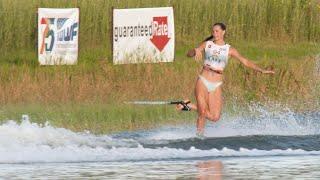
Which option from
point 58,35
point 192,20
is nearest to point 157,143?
point 58,35

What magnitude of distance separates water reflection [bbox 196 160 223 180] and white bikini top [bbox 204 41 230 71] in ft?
10.7

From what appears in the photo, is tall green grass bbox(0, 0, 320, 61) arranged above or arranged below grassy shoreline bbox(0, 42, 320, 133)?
above

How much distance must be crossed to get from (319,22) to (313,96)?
38.8ft

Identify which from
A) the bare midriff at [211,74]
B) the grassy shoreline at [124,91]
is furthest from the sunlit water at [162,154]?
the grassy shoreline at [124,91]

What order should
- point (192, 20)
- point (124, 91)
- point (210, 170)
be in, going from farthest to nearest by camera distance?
point (192, 20)
point (124, 91)
point (210, 170)

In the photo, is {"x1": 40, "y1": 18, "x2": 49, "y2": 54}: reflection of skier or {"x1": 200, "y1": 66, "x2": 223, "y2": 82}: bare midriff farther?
{"x1": 40, "y1": 18, "x2": 49, "y2": 54}: reflection of skier

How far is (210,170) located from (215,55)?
448cm

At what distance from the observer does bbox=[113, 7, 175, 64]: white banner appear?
30906 millimetres

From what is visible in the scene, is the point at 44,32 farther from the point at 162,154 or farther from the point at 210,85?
the point at 162,154

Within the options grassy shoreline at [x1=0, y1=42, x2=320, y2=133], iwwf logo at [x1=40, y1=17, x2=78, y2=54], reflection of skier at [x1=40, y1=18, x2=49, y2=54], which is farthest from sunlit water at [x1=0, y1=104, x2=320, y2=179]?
reflection of skier at [x1=40, y1=18, x2=49, y2=54]

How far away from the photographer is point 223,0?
3575cm

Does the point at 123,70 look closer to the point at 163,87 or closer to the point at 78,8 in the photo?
the point at 163,87

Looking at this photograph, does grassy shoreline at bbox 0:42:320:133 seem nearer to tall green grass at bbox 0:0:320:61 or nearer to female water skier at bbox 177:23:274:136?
female water skier at bbox 177:23:274:136

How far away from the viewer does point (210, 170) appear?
14.8 meters
